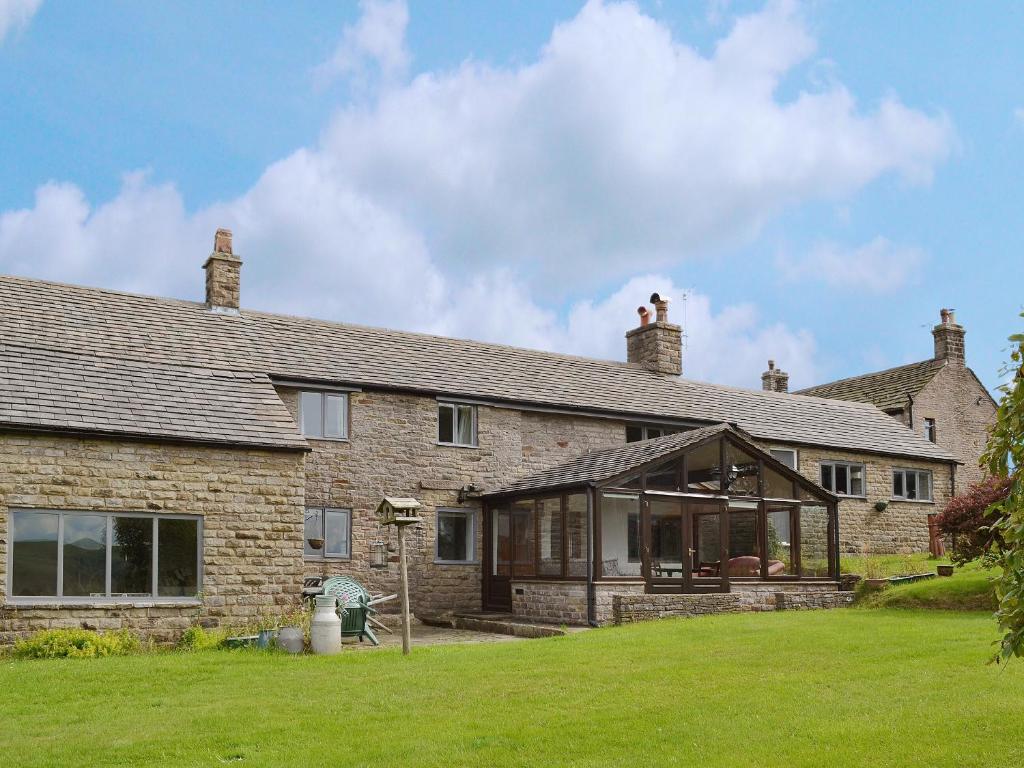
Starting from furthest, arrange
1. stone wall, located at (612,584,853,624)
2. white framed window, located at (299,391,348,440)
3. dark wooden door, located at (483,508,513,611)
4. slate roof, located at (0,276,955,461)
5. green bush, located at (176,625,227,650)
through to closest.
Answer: dark wooden door, located at (483,508,513,611), white framed window, located at (299,391,348,440), slate roof, located at (0,276,955,461), stone wall, located at (612,584,853,624), green bush, located at (176,625,227,650)

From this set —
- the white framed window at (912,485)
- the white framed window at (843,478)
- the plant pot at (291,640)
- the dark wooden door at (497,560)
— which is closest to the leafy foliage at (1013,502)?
the plant pot at (291,640)

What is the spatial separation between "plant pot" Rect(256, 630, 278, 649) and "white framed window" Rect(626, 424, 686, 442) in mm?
12324

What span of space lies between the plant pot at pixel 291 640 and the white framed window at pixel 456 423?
8.17 m

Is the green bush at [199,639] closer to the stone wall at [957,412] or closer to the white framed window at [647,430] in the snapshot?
the white framed window at [647,430]

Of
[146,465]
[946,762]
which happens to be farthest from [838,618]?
[146,465]

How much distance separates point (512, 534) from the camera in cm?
2380

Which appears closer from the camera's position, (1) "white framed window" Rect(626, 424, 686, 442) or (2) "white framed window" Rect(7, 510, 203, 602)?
(2) "white framed window" Rect(7, 510, 203, 602)

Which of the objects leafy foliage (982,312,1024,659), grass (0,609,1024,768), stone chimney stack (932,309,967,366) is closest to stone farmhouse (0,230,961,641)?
grass (0,609,1024,768)

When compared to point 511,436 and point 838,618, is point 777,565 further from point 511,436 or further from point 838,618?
point 511,436

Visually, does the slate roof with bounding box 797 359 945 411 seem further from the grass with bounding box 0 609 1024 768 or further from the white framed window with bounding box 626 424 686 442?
the grass with bounding box 0 609 1024 768

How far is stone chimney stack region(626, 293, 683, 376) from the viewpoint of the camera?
3091cm

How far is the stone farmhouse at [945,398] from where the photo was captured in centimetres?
3697

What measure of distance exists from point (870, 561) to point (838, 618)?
9019 millimetres

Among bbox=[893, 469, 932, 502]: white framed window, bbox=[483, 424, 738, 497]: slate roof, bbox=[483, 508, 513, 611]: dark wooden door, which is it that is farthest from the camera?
bbox=[893, 469, 932, 502]: white framed window
